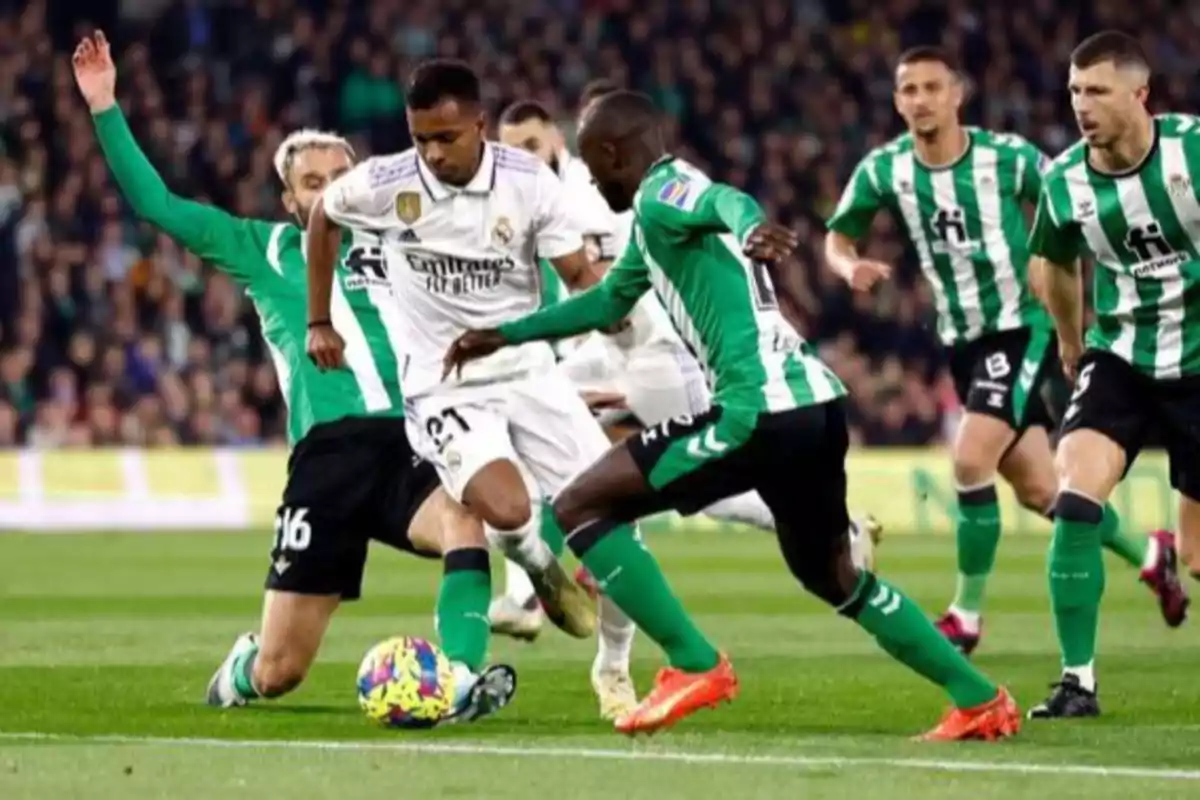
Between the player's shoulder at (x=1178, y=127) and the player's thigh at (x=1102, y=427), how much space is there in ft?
2.37

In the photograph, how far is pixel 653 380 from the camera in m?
12.0

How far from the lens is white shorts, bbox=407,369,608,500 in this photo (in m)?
8.80

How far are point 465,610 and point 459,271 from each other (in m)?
1.09

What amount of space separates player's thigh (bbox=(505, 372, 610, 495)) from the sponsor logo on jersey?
0.39 m

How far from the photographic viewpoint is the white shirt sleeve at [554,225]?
29.3 feet

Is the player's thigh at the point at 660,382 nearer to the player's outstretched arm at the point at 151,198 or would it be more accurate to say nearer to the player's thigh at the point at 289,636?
the player's outstretched arm at the point at 151,198

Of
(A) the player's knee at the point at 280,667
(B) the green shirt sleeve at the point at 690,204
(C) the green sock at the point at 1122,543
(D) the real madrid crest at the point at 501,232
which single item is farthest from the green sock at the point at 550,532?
(B) the green shirt sleeve at the point at 690,204

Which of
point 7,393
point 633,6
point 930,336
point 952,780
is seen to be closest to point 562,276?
point 952,780

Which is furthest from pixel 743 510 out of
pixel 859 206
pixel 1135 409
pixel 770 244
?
pixel 770 244

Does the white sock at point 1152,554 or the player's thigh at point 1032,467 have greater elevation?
the player's thigh at point 1032,467

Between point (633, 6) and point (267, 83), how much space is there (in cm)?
412

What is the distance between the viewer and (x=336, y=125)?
27.1 metres

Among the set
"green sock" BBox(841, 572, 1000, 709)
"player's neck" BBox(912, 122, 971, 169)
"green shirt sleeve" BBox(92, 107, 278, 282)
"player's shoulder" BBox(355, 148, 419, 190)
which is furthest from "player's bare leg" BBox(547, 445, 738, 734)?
"player's neck" BBox(912, 122, 971, 169)

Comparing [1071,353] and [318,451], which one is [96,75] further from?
[1071,353]
